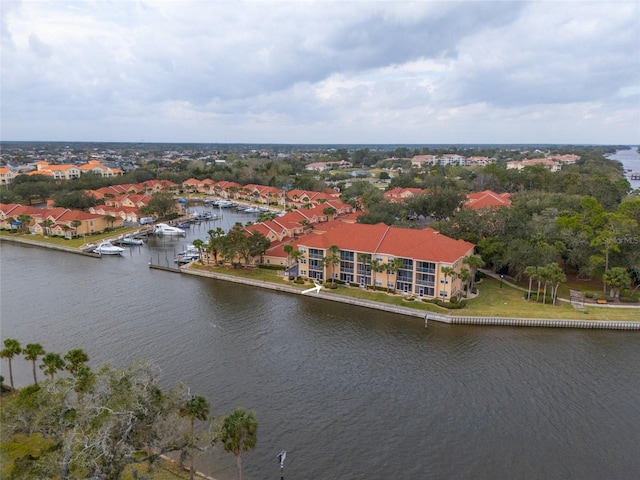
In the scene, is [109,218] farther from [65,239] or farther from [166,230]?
[166,230]

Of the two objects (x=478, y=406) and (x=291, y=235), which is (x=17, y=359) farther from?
(x=291, y=235)

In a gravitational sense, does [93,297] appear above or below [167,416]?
below

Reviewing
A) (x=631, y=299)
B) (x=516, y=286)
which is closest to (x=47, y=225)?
(x=516, y=286)

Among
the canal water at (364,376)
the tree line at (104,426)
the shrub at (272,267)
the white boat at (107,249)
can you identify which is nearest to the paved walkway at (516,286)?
the canal water at (364,376)

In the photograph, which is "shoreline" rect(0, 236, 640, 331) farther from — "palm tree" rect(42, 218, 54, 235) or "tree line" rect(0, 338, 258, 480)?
"palm tree" rect(42, 218, 54, 235)

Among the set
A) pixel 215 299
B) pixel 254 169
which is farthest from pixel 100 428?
pixel 254 169

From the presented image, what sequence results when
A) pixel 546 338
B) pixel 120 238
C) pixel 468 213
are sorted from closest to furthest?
1. pixel 546 338
2. pixel 468 213
3. pixel 120 238

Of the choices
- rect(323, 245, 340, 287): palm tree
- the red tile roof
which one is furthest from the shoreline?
the red tile roof
